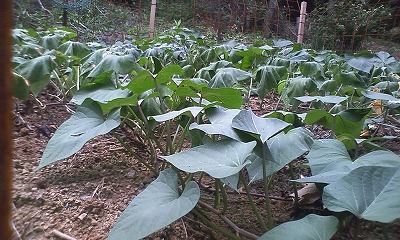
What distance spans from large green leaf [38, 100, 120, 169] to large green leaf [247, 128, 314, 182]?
293 millimetres

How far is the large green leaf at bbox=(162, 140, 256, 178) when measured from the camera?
55 centimetres

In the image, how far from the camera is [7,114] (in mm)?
135

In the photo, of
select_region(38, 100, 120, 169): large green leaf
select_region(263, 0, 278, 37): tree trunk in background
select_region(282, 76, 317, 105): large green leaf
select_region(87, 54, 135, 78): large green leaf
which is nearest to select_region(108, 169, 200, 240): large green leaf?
select_region(38, 100, 120, 169): large green leaf

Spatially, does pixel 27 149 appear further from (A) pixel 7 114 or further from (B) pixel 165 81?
(A) pixel 7 114

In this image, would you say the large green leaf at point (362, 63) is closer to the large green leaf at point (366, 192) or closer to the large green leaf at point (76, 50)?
the large green leaf at point (76, 50)

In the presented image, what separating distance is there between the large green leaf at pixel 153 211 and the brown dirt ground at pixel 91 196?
0.50 ft

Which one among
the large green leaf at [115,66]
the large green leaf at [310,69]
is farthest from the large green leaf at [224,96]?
the large green leaf at [310,69]

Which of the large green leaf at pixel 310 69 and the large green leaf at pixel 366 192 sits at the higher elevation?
the large green leaf at pixel 310 69

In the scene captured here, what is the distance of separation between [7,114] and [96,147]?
1.02 meters

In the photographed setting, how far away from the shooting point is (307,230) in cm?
48

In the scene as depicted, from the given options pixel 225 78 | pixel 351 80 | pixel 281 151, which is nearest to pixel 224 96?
pixel 281 151

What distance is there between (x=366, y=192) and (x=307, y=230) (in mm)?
108

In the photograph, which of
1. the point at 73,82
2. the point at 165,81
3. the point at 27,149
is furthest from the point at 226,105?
the point at 73,82

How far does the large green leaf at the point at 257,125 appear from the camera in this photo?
2.06 ft
